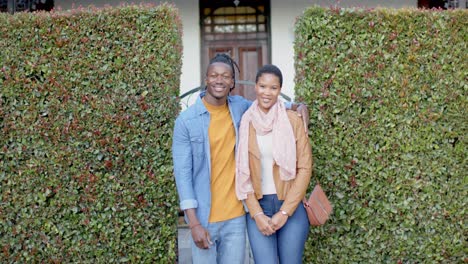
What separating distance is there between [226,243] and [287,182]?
0.59m

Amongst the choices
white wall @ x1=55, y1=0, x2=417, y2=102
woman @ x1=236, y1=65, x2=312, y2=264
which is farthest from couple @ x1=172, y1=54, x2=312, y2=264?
white wall @ x1=55, y1=0, x2=417, y2=102

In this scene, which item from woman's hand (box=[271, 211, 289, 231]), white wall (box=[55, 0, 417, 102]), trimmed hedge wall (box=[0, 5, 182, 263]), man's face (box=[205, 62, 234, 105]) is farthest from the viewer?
white wall (box=[55, 0, 417, 102])

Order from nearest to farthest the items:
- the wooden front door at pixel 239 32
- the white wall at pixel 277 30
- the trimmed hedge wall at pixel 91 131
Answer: the trimmed hedge wall at pixel 91 131 < the white wall at pixel 277 30 < the wooden front door at pixel 239 32

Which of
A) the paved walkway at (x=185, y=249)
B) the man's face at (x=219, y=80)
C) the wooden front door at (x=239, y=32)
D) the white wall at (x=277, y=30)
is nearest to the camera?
the man's face at (x=219, y=80)

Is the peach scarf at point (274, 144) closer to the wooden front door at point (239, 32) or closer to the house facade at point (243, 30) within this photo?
the house facade at point (243, 30)

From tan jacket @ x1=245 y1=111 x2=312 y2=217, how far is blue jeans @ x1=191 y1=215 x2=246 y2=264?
0.16 m

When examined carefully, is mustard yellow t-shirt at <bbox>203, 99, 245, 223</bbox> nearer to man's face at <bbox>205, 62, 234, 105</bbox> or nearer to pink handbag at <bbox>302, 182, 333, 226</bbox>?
man's face at <bbox>205, 62, 234, 105</bbox>

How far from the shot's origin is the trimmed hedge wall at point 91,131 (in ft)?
13.4

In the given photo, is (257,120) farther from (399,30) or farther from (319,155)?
(399,30)

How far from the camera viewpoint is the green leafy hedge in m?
4.11

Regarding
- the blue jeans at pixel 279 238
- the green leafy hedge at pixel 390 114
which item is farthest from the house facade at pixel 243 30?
the blue jeans at pixel 279 238

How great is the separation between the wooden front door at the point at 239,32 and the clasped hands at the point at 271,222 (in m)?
5.62

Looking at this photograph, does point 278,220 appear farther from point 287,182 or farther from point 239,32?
point 239,32

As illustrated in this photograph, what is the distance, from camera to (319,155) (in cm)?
413
